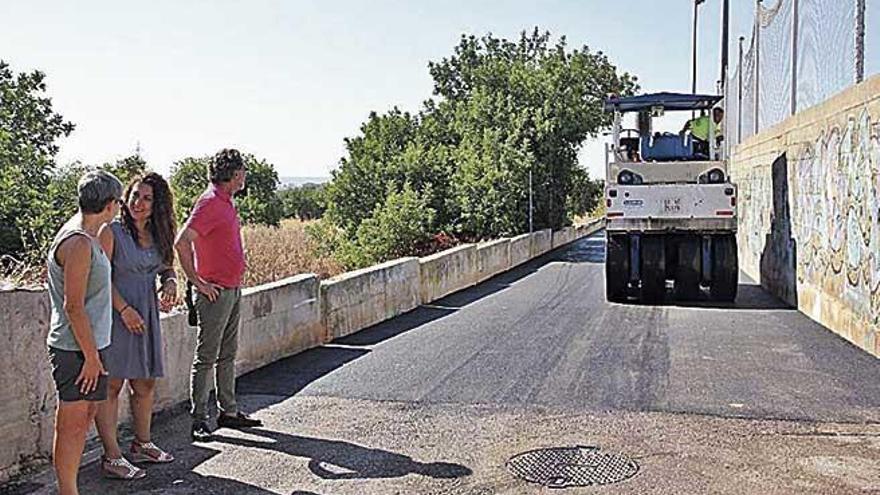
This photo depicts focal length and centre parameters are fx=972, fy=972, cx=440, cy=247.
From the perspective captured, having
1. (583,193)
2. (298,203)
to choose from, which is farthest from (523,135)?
(298,203)

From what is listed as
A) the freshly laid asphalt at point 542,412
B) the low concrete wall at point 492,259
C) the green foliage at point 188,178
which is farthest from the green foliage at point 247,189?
the freshly laid asphalt at point 542,412

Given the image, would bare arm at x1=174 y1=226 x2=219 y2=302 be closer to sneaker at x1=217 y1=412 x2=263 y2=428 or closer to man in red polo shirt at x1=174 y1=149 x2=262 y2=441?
man in red polo shirt at x1=174 y1=149 x2=262 y2=441

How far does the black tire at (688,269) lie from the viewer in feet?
49.4

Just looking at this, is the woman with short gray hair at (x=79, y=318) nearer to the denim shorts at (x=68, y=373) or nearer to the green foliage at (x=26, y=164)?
the denim shorts at (x=68, y=373)

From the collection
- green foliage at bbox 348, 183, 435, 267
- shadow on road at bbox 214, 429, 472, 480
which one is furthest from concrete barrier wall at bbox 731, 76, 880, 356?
green foliage at bbox 348, 183, 435, 267

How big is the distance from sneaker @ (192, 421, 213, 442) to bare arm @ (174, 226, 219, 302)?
0.84m

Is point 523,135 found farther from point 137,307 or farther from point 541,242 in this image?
point 137,307

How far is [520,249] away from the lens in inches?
939

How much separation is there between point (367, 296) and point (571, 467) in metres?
6.32

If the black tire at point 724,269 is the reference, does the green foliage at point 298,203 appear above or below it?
above

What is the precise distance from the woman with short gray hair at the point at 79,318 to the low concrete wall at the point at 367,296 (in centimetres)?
542

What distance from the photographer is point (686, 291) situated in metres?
15.1

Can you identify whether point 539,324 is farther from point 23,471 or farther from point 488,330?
point 23,471

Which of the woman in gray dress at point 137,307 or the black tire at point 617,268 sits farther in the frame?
the black tire at point 617,268
